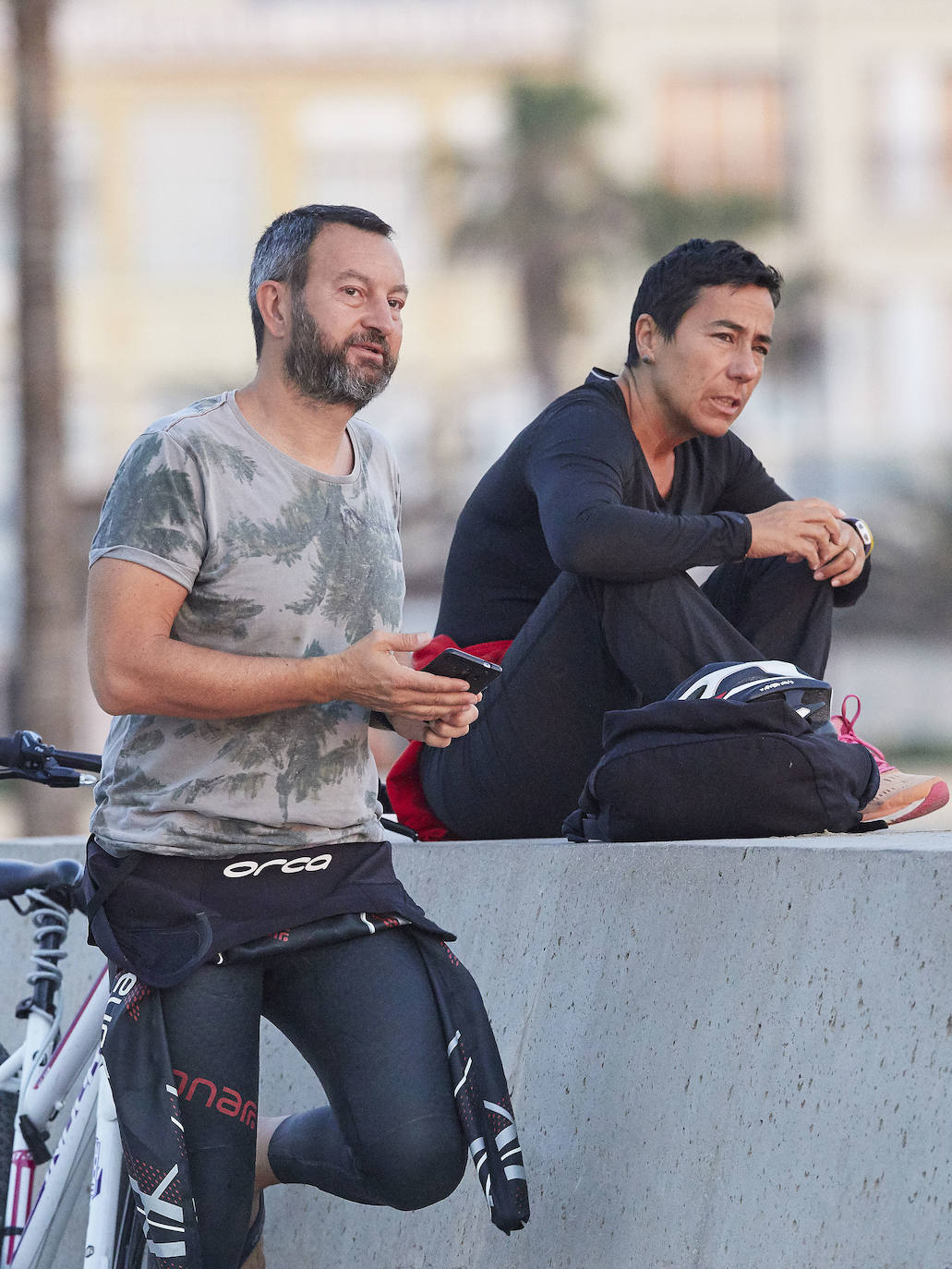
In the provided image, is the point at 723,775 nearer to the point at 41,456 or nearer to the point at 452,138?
the point at 41,456

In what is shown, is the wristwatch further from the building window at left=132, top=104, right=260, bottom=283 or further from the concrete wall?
the building window at left=132, top=104, right=260, bottom=283

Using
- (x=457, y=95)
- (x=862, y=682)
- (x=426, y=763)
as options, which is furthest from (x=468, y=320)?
(x=426, y=763)

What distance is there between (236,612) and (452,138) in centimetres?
3542

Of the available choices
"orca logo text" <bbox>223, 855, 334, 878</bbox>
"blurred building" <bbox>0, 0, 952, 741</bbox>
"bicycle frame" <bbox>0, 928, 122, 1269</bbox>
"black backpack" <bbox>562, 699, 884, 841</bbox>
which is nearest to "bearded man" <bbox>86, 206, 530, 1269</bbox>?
"orca logo text" <bbox>223, 855, 334, 878</bbox>

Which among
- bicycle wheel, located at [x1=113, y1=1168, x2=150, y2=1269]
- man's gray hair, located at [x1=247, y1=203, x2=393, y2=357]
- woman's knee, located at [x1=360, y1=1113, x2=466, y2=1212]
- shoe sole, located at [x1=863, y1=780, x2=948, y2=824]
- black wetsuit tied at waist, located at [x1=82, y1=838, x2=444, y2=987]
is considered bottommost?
bicycle wheel, located at [x1=113, y1=1168, x2=150, y2=1269]

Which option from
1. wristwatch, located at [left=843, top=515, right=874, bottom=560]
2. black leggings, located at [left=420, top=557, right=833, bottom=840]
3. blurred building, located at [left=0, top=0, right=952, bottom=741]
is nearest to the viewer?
black leggings, located at [left=420, top=557, right=833, bottom=840]

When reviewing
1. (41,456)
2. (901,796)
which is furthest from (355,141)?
(901,796)

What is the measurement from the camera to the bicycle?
2.94 metres

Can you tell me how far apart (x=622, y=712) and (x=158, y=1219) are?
4.40ft

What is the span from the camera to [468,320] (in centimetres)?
3912

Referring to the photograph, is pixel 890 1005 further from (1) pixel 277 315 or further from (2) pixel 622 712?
(1) pixel 277 315

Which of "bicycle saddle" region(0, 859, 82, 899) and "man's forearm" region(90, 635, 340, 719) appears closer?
"man's forearm" region(90, 635, 340, 719)

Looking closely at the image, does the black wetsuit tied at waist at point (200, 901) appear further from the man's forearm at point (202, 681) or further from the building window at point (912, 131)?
the building window at point (912, 131)

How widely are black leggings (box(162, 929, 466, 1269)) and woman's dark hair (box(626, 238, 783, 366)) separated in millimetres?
1780
